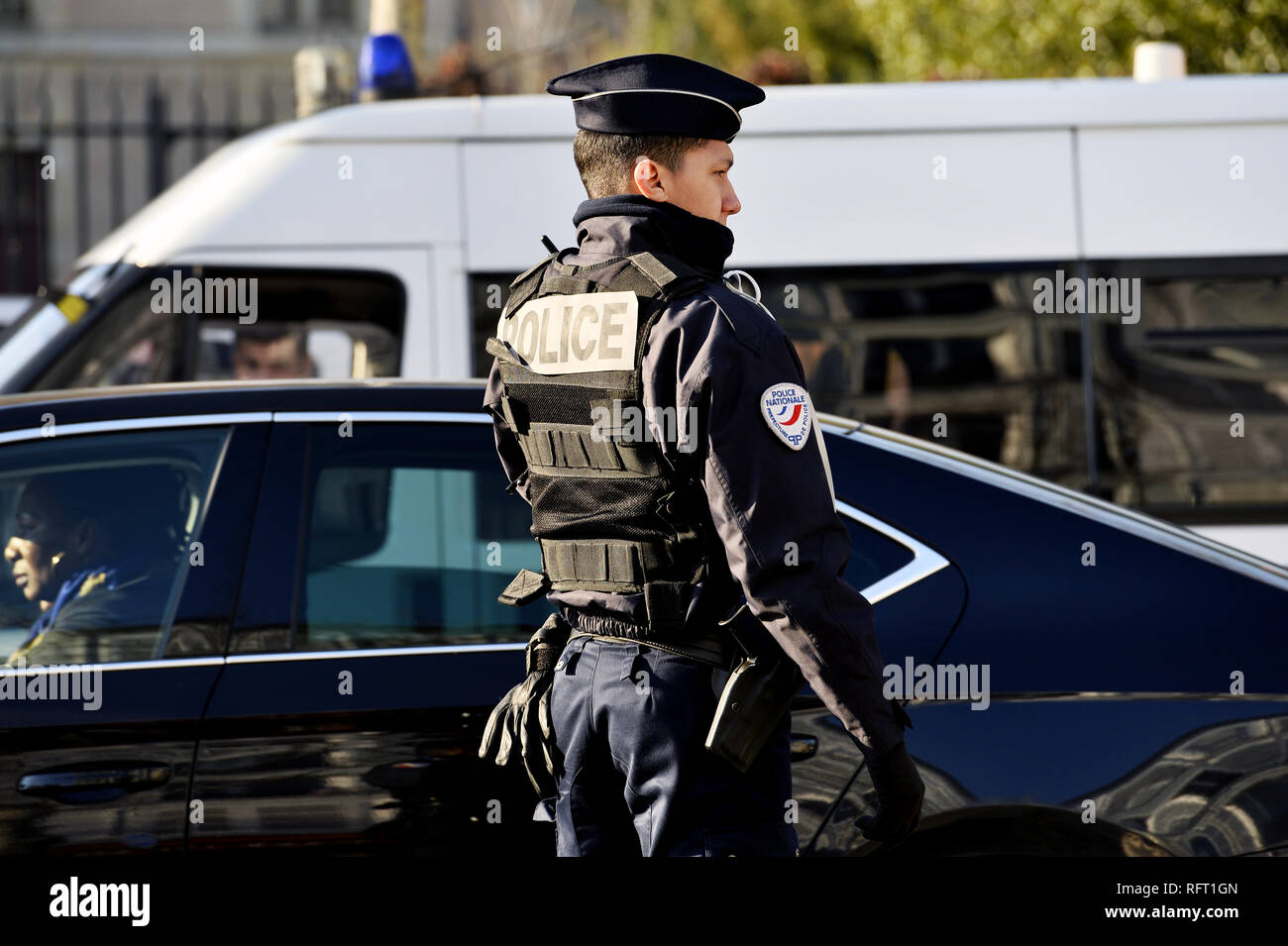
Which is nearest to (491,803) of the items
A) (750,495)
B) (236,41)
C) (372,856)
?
(372,856)

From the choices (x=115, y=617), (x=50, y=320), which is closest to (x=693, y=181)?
(x=115, y=617)

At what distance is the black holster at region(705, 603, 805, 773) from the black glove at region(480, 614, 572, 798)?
0.30 metres

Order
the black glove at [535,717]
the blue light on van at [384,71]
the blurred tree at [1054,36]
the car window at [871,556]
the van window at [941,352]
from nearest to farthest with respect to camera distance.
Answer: the black glove at [535,717]
the car window at [871,556]
the van window at [941,352]
the blue light on van at [384,71]
the blurred tree at [1054,36]

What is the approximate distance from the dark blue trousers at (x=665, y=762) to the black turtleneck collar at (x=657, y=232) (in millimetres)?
615

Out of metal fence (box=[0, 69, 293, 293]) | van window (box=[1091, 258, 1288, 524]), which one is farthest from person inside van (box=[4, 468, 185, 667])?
metal fence (box=[0, 69, 293, 293])

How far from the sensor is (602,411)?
7.29 feet

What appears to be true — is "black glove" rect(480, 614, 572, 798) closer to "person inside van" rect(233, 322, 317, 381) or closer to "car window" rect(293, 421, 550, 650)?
"car window" rect(293, 421, 550, 650)

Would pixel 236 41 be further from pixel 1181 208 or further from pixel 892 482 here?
pixel 892 482

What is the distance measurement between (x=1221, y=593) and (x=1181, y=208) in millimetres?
2729

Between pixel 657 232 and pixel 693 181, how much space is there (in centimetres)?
10

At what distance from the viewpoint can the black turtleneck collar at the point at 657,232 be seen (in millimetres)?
2248

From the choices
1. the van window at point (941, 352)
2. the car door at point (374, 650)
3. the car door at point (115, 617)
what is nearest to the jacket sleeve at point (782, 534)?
the car door at point (374, 650)

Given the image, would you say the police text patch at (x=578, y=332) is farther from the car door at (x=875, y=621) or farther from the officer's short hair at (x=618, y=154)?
the car door at (x=875, y=621)

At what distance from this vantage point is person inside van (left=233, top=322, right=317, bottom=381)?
524 centimetres
